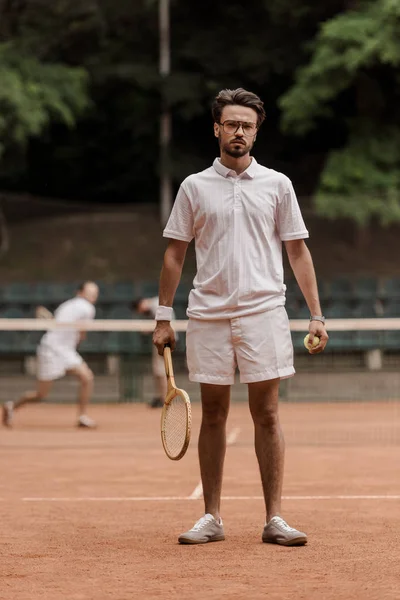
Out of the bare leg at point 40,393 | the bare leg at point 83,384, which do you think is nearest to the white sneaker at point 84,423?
the bare leg at point 83,384

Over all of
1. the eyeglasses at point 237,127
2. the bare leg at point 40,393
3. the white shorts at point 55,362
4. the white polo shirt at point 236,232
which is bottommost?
the bare leg at point 40,393

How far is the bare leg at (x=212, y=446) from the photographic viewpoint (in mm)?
6360

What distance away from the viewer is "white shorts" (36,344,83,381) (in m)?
14.9

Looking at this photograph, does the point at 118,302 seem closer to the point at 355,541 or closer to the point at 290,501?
the point at 290,501

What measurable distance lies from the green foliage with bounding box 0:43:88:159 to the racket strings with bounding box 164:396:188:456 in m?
20.7

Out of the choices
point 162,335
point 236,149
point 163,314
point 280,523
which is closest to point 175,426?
point 162,335

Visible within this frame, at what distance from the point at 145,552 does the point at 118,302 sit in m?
17.9

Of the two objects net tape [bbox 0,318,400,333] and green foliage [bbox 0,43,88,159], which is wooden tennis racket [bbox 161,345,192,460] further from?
green foliage [bbox 0,43,88,159]

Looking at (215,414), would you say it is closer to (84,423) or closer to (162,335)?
(162,335)

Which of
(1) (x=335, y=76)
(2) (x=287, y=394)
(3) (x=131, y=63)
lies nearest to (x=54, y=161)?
(3) (x=131, y=63)

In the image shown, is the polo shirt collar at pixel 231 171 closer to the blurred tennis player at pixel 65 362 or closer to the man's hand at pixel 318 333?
the man's hand at pixel 318 333

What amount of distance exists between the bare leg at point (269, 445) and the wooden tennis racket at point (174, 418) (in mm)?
360

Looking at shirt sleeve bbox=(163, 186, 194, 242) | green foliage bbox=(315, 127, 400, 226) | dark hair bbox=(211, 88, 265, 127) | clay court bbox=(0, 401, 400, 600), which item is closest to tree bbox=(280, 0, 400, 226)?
green foliage bbox=(315, 127, 400, 226)

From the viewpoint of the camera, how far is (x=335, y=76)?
91.6 ft
